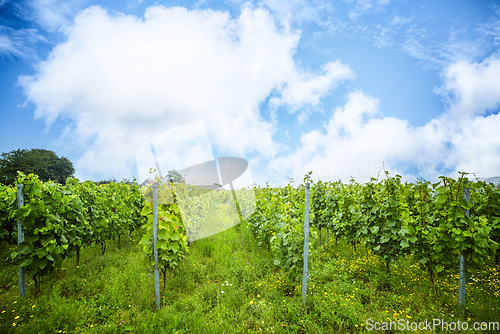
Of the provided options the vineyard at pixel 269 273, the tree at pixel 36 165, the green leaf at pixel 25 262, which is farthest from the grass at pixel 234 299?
the tree at pixel 36 165

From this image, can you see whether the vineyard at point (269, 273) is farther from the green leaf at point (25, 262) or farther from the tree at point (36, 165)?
the tree at point (36, 165)

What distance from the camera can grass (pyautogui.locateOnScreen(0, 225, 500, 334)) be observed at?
3424mm

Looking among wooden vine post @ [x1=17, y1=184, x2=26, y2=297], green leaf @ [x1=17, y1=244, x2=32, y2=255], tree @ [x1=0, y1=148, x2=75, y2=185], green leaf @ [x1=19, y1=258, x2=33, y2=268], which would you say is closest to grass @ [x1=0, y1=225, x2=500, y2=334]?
wooden vine post @ [x1=17, y1=184, x2=26, y2=297]

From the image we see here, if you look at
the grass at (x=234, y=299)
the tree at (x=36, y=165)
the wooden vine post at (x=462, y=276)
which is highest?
the tree at (x=36, y=165)

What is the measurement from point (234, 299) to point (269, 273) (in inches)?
52.3

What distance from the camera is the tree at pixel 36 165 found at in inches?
1329

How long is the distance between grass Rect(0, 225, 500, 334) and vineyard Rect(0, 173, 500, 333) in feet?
0.07

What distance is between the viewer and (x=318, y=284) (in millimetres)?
4672

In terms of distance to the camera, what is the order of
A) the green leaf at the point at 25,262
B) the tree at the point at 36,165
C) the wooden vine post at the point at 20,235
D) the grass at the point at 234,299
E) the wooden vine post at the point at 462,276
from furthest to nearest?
the tree at the point at 36,165, the wooden vine post at the point at 20,235, the green leaf at the point at 25,262, the wooden vine post at the point at 462,276, the grass at the point at 234,299

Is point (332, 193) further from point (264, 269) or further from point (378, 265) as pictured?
point (264, 269)

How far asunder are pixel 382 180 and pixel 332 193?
8.34 ft

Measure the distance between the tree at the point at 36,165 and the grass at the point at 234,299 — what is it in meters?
36.7

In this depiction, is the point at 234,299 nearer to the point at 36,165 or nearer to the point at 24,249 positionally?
the point at 24,249

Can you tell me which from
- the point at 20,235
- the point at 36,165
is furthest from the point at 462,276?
the point at 36,165
